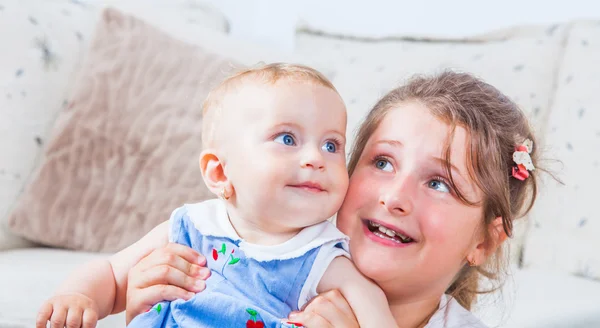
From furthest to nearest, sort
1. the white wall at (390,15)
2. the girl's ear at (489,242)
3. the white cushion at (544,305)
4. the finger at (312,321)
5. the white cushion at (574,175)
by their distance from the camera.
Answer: the white wall at (390,15)
the white cushion at (574,175)
the white cushion at (544,305)
the girl's ear at (489,242)
the finger at (312,321)

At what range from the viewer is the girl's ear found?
122 cm

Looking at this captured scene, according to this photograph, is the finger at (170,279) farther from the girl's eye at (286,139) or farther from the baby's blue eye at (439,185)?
the baby's blue eye at (439,185)

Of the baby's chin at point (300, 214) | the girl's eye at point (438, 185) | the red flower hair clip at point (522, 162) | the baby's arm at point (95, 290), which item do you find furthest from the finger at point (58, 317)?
the red flower hair clip at point (522, 162)

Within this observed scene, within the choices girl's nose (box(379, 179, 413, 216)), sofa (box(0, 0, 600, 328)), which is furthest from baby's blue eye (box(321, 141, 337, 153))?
sofa (box(0, 0, 600, 328))

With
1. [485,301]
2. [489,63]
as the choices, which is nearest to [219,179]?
[485,301]

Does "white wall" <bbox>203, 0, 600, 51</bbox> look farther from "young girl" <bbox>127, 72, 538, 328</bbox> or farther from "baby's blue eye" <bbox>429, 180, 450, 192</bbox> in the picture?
"baby's blue eye" <bbox>429, 180, 450, 192</bbox>

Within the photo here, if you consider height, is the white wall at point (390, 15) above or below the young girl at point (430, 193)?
above

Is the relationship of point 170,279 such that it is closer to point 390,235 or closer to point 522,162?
point 390,235

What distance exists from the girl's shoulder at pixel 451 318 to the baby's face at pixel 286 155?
315 millimetres

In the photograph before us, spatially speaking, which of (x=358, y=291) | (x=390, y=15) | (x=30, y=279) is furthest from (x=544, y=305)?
(x=390, y=15)

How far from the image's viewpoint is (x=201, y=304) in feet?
3.39

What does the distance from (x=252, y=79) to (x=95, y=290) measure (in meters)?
0.39

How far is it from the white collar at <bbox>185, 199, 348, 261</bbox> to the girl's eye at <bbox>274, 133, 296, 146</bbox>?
0.41 feet

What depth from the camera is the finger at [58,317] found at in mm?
1056
